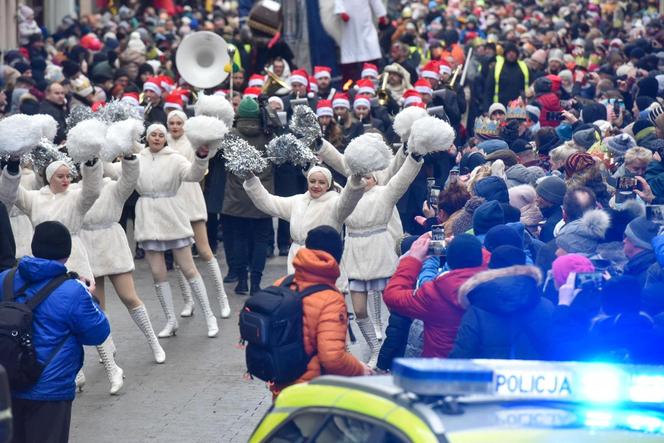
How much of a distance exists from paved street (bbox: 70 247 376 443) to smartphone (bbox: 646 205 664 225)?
113 inches

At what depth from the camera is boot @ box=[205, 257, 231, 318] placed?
12432 mm

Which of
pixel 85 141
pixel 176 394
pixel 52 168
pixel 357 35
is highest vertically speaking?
pixel 357 35

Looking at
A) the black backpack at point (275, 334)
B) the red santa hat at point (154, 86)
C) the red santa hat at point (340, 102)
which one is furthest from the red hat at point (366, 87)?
the black backpack at point (275, 334)

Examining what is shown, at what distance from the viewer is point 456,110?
18109mm

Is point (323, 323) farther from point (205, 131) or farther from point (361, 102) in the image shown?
point (361, 102)

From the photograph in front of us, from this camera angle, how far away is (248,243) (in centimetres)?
1384

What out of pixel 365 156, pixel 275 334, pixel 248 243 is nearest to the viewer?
pixel 275 334

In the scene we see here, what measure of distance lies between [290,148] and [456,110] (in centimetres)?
807

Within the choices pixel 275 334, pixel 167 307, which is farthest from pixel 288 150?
pixel 275 334

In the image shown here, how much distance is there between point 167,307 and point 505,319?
19.7ft

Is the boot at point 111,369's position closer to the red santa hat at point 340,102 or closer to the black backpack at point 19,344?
the black backpack at point 19,344

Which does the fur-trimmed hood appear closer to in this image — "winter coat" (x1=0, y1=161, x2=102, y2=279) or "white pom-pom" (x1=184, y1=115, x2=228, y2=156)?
"winter coat" (x1=0, y1=161, x2=102, y2=279)

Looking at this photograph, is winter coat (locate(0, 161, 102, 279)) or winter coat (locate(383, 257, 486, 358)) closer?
winter coat (locate(383, 257, 486, 358))

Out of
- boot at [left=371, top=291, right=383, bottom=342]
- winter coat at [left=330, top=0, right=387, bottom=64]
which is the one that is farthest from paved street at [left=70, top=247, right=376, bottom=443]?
winter coat at [left=330, top=0, right=387, bottom=64]
